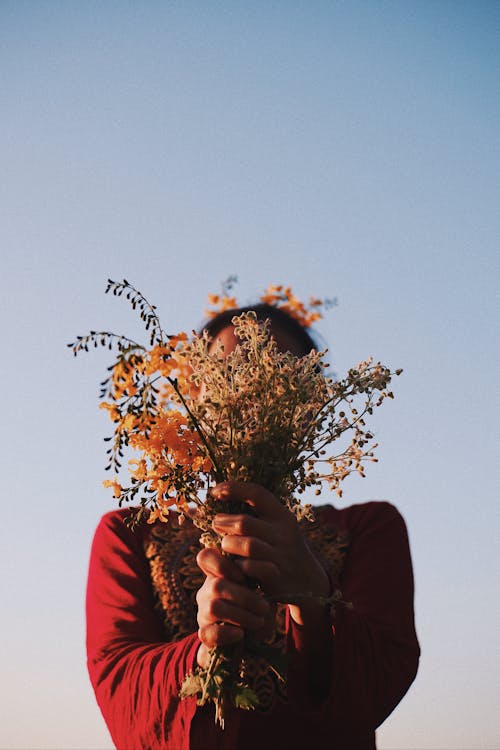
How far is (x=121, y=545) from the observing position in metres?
2.91

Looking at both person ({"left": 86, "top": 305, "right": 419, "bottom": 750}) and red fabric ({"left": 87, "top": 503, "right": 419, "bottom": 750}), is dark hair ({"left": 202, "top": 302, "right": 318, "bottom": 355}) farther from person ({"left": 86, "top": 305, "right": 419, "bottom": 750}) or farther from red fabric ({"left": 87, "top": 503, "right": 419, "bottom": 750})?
red fabric ({"left": 87, "top": 503, "right": 419, "bottom": 750})

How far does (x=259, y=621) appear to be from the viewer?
159cm

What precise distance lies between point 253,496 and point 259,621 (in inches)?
11.4

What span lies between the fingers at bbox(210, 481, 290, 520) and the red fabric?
0.42 metres

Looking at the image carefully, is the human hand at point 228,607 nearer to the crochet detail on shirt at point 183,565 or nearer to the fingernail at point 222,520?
the fingernail at point 222,520

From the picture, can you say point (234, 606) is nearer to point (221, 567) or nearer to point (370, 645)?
point (221, 567)

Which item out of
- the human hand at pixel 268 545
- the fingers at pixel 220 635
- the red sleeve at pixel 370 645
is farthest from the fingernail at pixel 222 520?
the red sleeve at pixel 370 645

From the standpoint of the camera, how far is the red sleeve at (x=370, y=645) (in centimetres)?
187

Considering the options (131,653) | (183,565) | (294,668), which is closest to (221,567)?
(294,668)

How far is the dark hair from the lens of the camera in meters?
3.64

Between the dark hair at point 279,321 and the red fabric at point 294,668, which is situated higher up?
the dark hair at point 279,321

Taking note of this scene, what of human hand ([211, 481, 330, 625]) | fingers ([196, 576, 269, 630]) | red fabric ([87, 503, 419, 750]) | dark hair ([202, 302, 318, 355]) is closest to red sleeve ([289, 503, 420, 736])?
red fabric ([87, 503, 419, 750])

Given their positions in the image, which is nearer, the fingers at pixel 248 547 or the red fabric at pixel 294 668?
the fingers at pixel 248 547

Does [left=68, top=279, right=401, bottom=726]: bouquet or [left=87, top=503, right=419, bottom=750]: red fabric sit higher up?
[left=68, top=279, right=401, bottom=726]: bouquet
